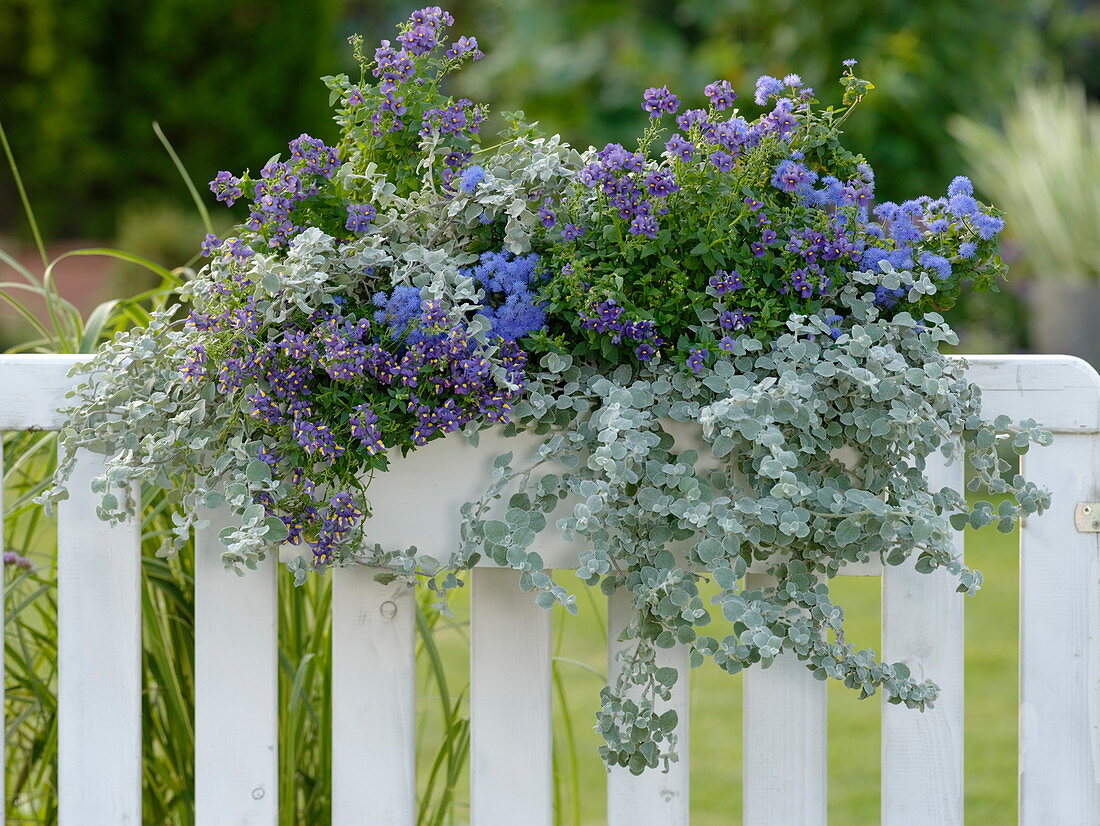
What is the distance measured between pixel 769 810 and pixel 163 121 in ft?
22.1

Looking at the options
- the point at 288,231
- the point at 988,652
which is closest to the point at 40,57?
the point at 988,652

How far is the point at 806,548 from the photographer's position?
3.66 ft

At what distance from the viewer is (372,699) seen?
4.17 feet

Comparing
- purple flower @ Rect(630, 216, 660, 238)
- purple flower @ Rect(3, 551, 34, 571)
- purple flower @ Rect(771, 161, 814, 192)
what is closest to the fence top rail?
purple flower @ Rect(771, 161, 814, 192)

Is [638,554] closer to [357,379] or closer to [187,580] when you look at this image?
[357,379]

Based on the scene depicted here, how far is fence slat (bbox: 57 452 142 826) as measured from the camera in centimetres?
129

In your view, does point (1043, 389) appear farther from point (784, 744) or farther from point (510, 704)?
point (510, 704)

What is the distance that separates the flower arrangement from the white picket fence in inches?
4.8

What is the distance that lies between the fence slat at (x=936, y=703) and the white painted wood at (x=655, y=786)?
8.3 inches

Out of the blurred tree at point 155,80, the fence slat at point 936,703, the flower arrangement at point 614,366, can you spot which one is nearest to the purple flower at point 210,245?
the flower arrangement at point 614,366

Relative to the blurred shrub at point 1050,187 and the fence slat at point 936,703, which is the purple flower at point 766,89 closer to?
the fence slat at point 936,703

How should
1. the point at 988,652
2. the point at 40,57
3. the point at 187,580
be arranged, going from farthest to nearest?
the point at 40,57, the point at 988,652, the point at 187,580

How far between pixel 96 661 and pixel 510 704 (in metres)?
0.46

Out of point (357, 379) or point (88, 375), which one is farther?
point (88, 375)
